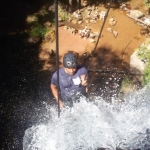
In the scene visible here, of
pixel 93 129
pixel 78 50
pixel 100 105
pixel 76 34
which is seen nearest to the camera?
pixel 93 129

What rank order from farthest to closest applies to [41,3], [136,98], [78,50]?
1. [41,3]
2. [78,50]
3. [136,98]

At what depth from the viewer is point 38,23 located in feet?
32.6

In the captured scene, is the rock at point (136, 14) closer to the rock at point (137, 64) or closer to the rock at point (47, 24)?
the rock at point (137, 64)

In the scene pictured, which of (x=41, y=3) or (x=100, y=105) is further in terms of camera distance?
(x=41, y=3)

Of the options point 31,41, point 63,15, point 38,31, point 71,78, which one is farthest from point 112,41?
point 71,78

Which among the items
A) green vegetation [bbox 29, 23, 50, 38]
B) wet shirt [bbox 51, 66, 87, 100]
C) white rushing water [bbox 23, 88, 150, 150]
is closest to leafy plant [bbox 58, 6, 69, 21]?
green vegetation [bbox 29, 23, 50, 38]

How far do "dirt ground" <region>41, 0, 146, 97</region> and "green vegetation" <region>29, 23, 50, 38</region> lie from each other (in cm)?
53

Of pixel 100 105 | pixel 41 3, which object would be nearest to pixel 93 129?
pixel 100 105

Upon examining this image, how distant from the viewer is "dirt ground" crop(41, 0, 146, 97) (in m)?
8.07

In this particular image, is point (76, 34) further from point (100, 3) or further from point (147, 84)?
point (147, 84)

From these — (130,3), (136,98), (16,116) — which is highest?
(130,3)

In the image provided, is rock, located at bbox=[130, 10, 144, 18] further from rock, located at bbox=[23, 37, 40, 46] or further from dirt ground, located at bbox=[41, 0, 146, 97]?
rock, located at bbox=[23, 37, 40, 46]

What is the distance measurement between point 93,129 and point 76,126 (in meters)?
0.39

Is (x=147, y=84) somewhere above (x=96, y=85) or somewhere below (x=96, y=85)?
above
